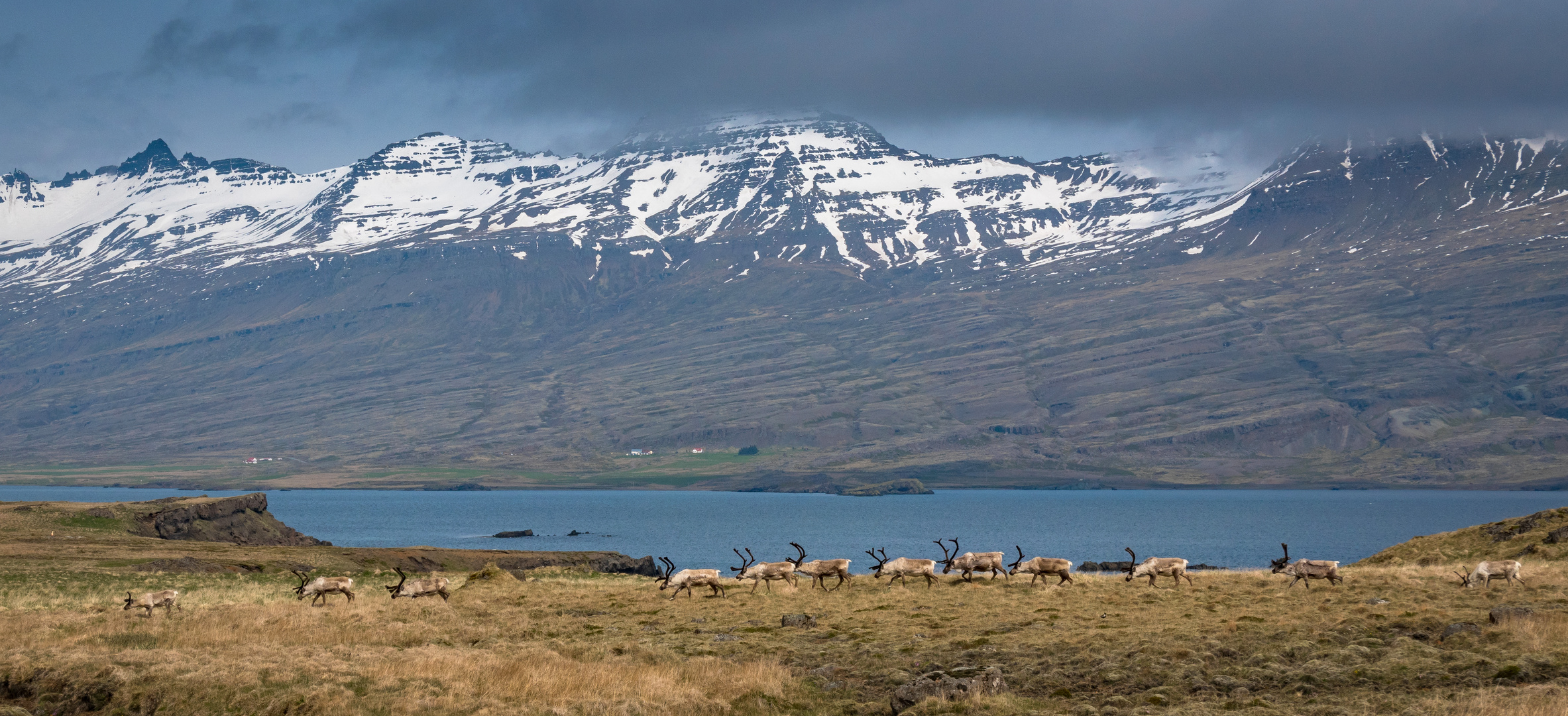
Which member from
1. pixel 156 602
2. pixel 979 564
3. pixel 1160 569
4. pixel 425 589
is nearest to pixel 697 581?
pixel 425 589

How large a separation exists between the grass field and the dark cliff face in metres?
51.3

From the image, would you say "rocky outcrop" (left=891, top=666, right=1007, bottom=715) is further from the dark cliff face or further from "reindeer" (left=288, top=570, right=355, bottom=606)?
the dark cliff face

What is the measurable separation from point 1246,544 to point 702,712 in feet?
445

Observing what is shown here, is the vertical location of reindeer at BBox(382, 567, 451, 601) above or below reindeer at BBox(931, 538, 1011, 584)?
below

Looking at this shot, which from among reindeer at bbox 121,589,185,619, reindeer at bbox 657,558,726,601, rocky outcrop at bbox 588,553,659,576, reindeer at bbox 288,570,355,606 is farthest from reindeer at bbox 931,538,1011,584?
rocky outcrop at bbox 588,553,659,576

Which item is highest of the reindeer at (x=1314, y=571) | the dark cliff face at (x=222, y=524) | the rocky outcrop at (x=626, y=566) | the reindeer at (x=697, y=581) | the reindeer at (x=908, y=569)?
the reindeer at (x=1314, y=571)

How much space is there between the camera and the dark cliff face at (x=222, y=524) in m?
84.0

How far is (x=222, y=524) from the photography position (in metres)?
90.2

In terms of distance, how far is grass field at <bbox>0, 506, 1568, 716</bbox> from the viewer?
70.6 ft

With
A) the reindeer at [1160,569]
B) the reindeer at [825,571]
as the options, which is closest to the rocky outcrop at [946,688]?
the reindeer at [825,571]

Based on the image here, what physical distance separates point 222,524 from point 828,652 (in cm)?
7585

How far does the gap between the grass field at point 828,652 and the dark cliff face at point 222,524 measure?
5130cm

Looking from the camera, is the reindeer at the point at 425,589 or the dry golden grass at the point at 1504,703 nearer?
the dry golden grass at the point at 1504,703

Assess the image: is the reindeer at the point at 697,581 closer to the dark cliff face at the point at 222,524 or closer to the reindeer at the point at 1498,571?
the reindeer at the point at 1498,571
